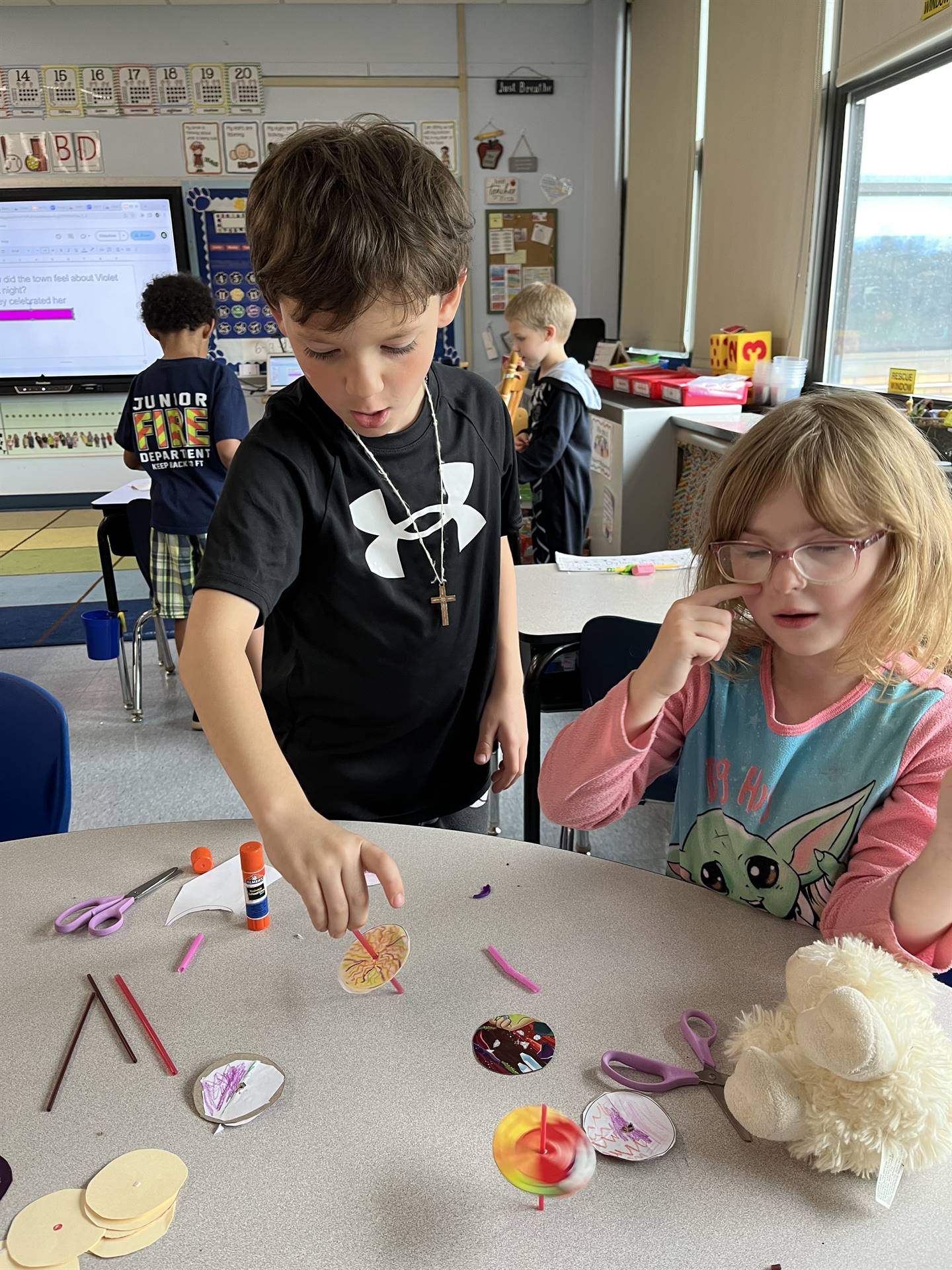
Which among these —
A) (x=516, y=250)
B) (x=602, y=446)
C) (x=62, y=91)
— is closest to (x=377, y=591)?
(x=602, y=446)

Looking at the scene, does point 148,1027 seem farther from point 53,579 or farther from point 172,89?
point 172,89

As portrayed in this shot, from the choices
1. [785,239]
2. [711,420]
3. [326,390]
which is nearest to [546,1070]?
[326,390]

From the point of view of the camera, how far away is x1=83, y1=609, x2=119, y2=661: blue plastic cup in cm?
310

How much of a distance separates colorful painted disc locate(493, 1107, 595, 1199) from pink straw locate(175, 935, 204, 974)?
327 millimetres

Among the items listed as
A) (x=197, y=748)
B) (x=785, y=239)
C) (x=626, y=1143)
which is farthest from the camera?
(x=785, y=239)

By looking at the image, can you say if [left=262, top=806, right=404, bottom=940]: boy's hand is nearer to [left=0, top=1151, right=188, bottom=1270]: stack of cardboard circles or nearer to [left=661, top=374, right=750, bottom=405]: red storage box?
[left=0, top=1151, right=188, bottom=1270]: stack of cardboard circles

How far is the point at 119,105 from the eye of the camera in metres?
5.50

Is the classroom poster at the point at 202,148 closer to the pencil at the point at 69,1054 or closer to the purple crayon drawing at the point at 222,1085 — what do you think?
the pencil at the point at 69,1054

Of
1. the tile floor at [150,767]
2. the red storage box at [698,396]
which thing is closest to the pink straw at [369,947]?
the tile floor at [150,767]

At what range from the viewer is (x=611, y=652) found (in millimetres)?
1554

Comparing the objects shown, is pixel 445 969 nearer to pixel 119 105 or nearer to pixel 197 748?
pixel 197 748

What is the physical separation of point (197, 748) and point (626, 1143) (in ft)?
8.08

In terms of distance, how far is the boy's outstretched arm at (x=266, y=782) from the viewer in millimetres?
679

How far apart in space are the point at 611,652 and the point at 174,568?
1873 mm
